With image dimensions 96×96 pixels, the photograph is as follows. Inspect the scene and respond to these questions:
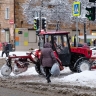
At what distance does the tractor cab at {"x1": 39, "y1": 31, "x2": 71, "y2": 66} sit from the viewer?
20.7 metres

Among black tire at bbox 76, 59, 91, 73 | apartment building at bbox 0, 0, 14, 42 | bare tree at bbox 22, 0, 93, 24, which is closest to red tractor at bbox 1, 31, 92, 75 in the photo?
black tire at bbox 76, 59, 91, 73

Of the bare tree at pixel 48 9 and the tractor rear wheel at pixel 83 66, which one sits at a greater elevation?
the bare tree at pixel 48 9

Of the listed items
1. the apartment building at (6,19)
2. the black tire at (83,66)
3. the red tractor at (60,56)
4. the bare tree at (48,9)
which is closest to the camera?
the red tractor at (60,56)

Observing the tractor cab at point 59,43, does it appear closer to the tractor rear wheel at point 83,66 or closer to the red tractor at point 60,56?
the red tractor at point 60,56

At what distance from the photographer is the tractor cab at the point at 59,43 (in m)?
20.7

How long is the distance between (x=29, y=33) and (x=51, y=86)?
142ft

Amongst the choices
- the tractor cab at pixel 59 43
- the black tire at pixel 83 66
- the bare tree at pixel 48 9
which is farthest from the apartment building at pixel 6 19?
the black tire at pixel 83 66

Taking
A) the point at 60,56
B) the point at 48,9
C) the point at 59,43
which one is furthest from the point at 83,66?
the point at 48,9

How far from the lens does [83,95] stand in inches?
510

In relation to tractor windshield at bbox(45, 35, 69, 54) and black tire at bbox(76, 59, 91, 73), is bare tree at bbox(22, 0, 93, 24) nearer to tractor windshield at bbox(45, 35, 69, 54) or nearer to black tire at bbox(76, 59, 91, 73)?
black tire at bbox(76, 59, 91, 73)

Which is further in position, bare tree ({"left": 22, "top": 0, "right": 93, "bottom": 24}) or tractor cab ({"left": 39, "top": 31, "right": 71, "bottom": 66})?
bare tree ({"left": 22, "top": 0, "right": 93, "bottom": 24})

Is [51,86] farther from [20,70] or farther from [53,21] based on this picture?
[53,21]

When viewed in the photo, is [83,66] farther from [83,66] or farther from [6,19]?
[6,19]

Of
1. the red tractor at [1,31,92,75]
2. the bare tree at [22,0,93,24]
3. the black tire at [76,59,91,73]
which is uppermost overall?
the bare tree at [22,0,93,24]
